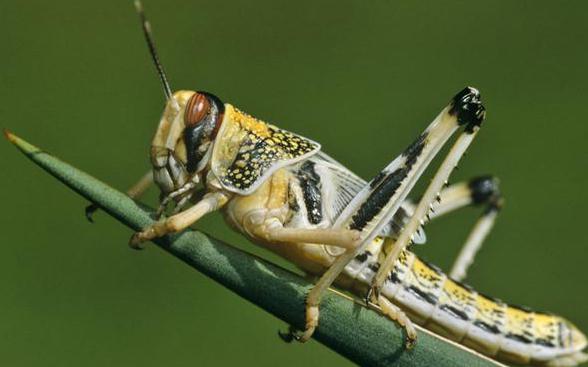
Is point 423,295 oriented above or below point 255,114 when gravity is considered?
below

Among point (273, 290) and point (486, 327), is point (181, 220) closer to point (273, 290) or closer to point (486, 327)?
point (273, 290)

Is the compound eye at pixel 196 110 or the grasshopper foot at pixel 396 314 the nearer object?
the grasshopper foot at pixel 396 314

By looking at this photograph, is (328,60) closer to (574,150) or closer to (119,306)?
(574,150)

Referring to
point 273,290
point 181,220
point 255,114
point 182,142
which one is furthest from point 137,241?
point 255,114

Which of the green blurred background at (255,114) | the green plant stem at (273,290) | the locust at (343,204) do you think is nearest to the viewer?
the green plant stem at (273,290)

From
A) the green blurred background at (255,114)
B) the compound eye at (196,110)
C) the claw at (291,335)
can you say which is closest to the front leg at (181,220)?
the compound eye at (196,110)

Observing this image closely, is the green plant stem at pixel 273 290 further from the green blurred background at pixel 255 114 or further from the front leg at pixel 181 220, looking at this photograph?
the green blurred background at pixel 255 114

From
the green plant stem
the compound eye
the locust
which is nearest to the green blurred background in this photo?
the locust
